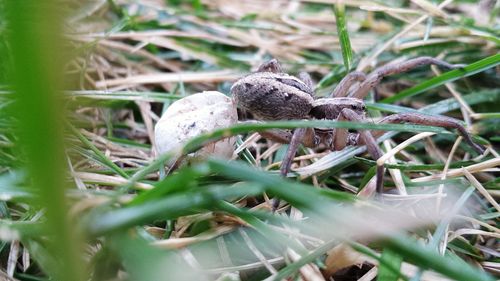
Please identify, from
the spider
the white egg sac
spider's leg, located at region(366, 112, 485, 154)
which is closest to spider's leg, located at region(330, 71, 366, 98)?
the spider

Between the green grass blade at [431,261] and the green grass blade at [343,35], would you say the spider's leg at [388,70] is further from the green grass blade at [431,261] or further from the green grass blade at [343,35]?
the green grass blade at [431,261]

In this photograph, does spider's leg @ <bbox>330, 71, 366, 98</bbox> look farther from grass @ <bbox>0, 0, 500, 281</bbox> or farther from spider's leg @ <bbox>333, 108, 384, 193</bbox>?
spider's leg @ <bbox>333, 108, 384, 193</bbox>

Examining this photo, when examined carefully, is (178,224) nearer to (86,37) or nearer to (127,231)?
(127,231)

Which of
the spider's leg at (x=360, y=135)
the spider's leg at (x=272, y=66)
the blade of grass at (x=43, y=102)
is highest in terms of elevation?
the blade of grass at (x=43, y=102)

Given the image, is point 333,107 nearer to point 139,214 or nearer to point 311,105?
point 311,105

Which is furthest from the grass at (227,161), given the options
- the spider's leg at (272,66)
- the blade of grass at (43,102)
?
the spider's leg at (272,66)

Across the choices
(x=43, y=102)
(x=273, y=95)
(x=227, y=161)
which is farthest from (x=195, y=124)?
(x=43, y=102)

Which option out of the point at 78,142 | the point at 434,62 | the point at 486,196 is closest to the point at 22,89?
the point at 78,142
